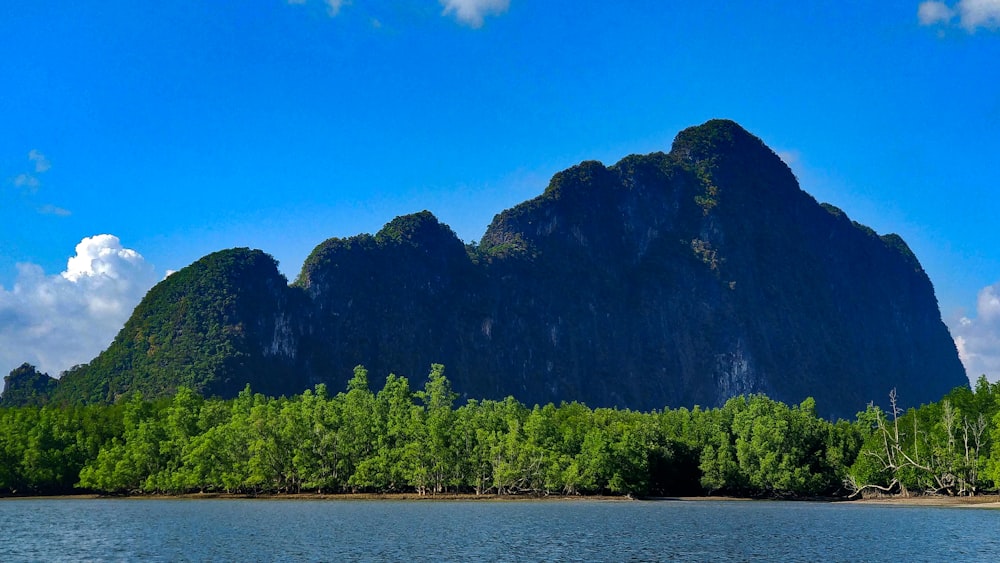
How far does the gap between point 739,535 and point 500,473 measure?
49338mm

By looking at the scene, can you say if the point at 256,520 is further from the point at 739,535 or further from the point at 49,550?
the point at 739,535

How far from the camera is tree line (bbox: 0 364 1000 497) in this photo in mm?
105438

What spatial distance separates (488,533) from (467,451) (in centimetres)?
4921

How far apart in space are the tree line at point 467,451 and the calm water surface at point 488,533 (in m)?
14.5

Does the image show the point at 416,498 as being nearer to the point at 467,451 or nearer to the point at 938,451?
the point at 467,451

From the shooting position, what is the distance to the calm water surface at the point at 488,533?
47.4 meters

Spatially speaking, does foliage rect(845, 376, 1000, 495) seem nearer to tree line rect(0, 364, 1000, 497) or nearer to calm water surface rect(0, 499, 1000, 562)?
tree line rect(0, 364, 1000, 497)

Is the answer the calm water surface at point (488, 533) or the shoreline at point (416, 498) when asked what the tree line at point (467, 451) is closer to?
the shoreline at point (416, 498)

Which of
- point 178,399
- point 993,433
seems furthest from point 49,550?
point 993,433

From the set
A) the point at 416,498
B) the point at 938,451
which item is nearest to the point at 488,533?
the point at 416,498

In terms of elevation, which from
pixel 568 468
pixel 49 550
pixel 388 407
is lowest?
pixel 49 550

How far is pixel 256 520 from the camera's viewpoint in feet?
231

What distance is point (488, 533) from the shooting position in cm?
5966

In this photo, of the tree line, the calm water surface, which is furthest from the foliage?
the calm water surface
